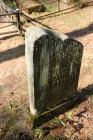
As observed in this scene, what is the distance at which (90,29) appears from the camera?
6.33 m

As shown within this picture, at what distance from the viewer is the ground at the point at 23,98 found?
2.57 metres

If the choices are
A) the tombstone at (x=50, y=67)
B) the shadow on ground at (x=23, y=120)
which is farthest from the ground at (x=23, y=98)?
the tombstone at (x=50, y=67)

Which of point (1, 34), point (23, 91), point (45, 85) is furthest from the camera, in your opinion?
point (1, 34)

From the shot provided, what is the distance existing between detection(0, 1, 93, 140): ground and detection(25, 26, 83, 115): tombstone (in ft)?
1.30

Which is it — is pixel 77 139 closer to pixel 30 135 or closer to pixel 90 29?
pixel 30 135

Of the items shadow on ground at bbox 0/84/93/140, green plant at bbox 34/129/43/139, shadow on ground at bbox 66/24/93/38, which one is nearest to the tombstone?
shadow on ground at bbox 0/84/93/140

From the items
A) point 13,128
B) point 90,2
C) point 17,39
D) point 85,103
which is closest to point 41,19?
point 17,39

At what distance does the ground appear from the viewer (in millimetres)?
2572

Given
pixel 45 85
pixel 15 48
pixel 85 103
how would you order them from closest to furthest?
pixel 45 85 < pixel 85 103 < pixel 15 48

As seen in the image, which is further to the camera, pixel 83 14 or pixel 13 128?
pixel 83 14

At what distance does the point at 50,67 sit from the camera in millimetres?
2172

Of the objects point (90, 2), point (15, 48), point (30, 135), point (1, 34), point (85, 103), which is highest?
point (90, 2)

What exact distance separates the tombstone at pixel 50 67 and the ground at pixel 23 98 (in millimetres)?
397

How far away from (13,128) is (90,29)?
540cm
